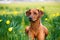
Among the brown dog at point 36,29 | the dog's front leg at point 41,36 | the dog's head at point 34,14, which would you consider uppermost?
the dog's head at point 34,14

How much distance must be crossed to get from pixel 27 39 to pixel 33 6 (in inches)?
12.2

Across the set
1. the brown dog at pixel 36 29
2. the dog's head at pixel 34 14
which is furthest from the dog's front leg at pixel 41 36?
the dog's head at pixel 34 14

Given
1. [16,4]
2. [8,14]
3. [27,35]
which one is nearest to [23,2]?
[16,4]

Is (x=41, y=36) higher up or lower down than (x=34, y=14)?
lower down

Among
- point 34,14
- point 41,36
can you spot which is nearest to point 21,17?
point 34,14

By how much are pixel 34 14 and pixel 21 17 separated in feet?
0.47

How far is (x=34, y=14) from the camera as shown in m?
1.57

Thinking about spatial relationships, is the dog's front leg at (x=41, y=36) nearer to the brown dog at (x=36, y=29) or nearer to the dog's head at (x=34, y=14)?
the brown dog at (x=36, y=29)

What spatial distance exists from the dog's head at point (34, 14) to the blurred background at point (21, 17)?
0.04m

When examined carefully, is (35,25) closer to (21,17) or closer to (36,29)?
(36,29)

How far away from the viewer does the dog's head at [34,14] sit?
157 centimetres

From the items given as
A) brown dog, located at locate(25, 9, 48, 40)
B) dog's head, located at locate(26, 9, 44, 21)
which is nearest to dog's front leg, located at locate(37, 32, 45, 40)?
brown dog, located at locate(25, 9, 48, 40)

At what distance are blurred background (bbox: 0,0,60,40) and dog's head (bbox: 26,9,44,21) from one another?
40mm

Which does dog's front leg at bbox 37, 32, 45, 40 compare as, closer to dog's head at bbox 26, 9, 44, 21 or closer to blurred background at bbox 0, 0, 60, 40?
blurred background at bbox 0, 0, 60, 40
